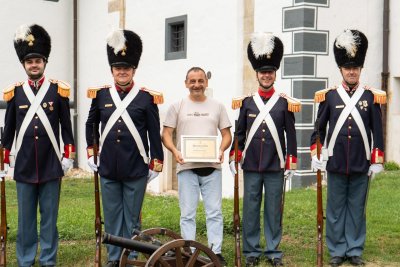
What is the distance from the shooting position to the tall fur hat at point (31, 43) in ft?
21.1

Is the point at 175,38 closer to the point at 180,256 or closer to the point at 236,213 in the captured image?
the point at 236,213

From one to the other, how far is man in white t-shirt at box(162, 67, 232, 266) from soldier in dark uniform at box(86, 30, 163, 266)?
0.74ft

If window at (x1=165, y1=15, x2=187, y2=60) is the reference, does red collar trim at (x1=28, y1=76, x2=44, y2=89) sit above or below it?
below

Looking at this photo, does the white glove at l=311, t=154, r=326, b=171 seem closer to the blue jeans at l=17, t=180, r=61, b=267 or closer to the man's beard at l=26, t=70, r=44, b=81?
the blue jeans at l=17, t=180, r=61, b=267

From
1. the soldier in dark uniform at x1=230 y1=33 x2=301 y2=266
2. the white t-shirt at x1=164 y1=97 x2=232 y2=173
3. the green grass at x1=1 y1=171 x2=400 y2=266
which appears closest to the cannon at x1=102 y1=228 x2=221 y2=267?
the white t-shirt at x1=164 y1=97 x2=232 y2=173

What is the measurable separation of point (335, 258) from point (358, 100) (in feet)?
4.44

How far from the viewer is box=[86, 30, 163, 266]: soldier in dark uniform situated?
6363 mm

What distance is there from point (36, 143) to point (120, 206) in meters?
0.84

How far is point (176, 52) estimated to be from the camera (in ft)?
48.0

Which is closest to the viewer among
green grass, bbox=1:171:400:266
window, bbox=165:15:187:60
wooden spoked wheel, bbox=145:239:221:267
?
wooden spoked wheel, bbox=145:239:221:267

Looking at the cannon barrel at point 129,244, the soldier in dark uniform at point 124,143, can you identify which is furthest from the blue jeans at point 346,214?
the cannon barrel at point 129,244

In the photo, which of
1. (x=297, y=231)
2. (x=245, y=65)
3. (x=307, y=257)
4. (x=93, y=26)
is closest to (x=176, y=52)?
(x=245, y=65)

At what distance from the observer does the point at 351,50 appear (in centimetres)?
672

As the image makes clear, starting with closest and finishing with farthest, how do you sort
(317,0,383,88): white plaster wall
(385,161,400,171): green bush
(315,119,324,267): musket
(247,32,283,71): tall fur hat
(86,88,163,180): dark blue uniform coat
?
(86,88,163,180): dark blue uniform coat → (315,119,324,267): musket → (247,32,283,71): tall fur hat → (317,0,383,88): white plaster wall → (385,161,400,171): green bush
